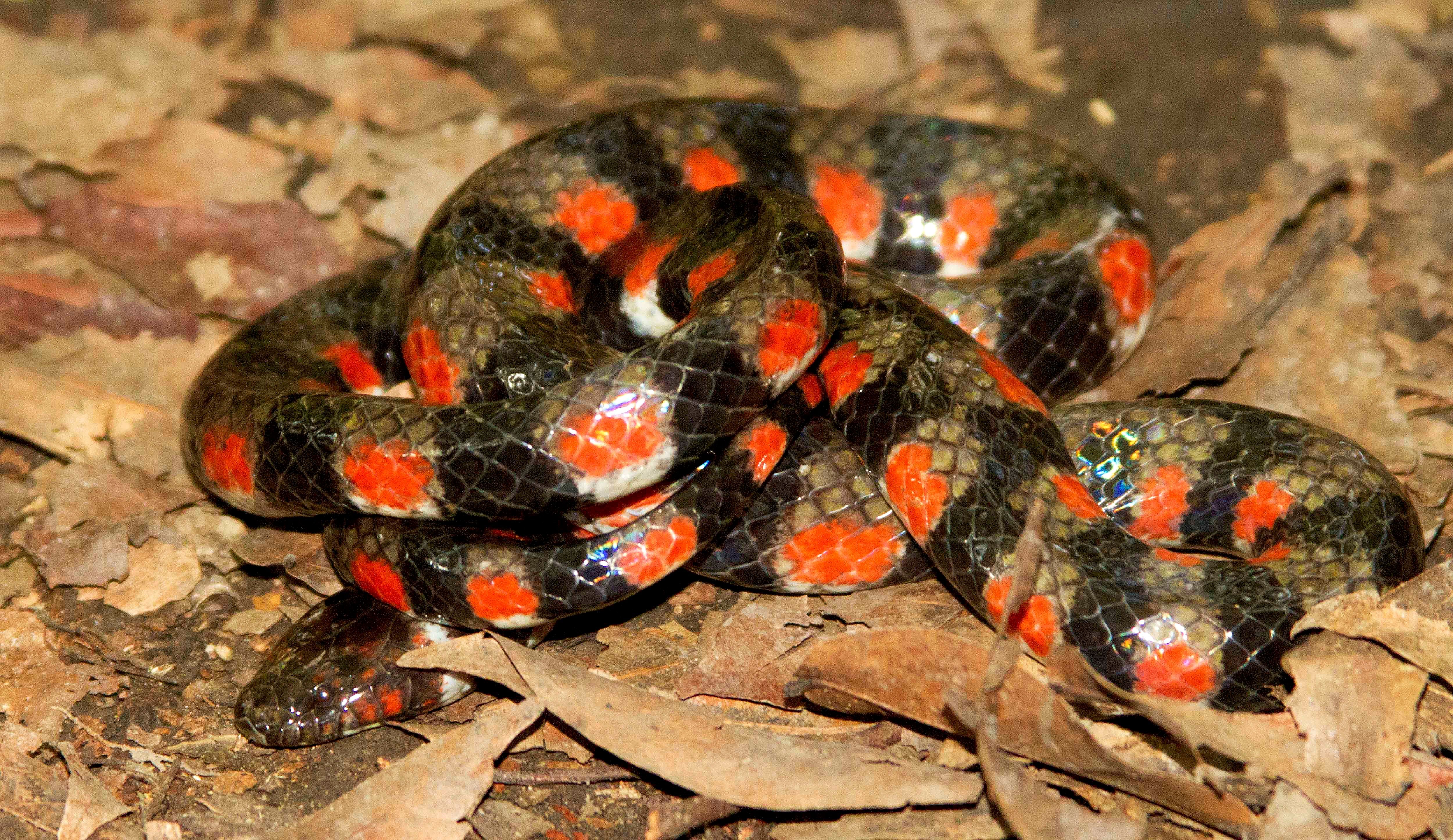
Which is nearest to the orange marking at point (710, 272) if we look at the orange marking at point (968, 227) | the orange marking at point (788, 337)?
the orange marking at point (788, 337)

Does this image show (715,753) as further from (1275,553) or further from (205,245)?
(205,245)

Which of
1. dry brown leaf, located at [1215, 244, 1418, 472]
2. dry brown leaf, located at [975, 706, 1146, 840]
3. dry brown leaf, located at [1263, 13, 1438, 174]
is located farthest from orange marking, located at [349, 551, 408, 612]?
dry brown leaf, located at [1263, 13, 1438, 174]

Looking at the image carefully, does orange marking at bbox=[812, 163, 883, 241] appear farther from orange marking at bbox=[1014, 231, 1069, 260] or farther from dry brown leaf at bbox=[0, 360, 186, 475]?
dry brown leaf at bbox=[0, 360, 186, 475]

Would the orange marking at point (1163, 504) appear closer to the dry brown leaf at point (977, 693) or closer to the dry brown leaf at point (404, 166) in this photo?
the dry brown leaf at point (977, 693)

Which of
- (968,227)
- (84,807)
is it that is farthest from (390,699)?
(968,227)

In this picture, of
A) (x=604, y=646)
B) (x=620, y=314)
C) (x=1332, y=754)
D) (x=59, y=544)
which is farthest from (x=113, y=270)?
(x=1332, y=754)
